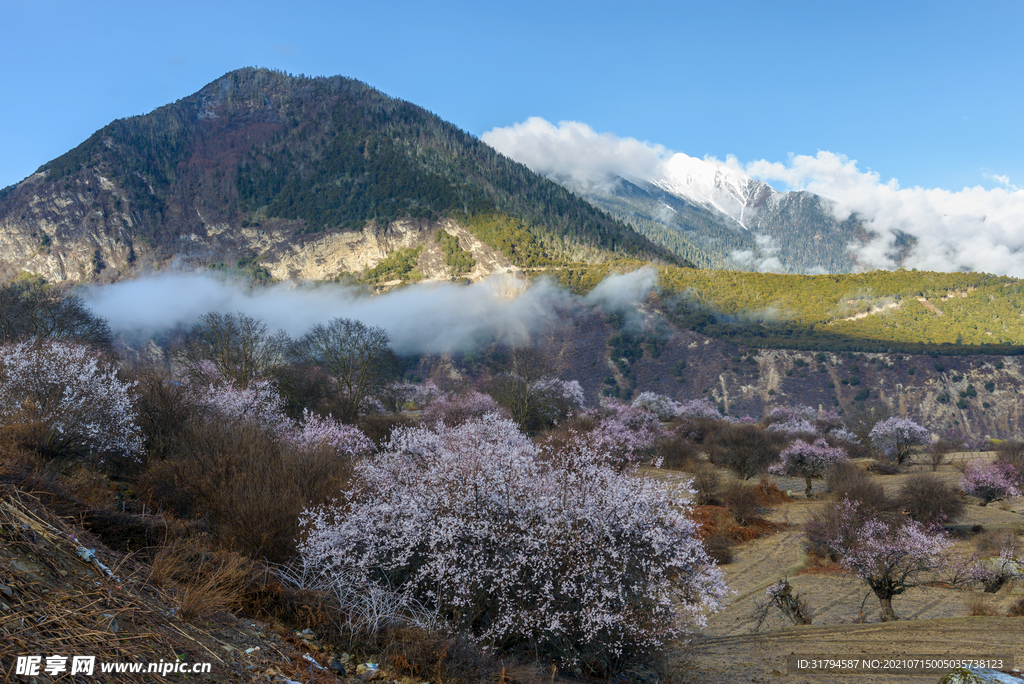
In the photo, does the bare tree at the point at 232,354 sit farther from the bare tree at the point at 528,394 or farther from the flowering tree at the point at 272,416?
the bare tree at the point at 528,394

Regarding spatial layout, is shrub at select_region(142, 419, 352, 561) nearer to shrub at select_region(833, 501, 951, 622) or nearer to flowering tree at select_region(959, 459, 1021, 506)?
shrub at select_region(833, 501, 951, 622)

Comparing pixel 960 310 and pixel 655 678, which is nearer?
pixel 655 678

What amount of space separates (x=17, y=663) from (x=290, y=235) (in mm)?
169135

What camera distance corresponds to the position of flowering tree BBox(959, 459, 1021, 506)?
2703 cm

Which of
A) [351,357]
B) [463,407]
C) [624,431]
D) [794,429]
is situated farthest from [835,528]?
[794,429]

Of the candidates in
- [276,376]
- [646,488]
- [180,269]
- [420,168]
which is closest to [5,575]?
[646,488]

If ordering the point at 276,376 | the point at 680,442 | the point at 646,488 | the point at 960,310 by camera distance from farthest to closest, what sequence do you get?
the point at 960,310 < the point at 680,442 < the point at 276,376 < the point at 646,488

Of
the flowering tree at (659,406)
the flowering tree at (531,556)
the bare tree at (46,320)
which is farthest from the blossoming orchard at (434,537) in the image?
the flowering tree at (659,406)

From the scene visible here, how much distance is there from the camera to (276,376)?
3125 cm

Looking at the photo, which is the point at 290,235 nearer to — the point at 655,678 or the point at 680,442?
the point at 680,442

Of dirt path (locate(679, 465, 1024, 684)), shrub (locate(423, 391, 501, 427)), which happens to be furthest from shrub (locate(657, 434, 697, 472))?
dirt path (locate(679, 465, 1024, 684))

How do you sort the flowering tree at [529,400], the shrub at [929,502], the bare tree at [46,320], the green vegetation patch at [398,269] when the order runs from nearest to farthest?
the shrub at [929,502], the bare tree at [46,320], the flowering tree at [529,400], the green vegetation patch at [398,269]

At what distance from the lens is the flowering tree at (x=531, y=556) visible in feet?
24.6

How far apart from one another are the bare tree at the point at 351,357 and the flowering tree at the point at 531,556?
2665 cm
